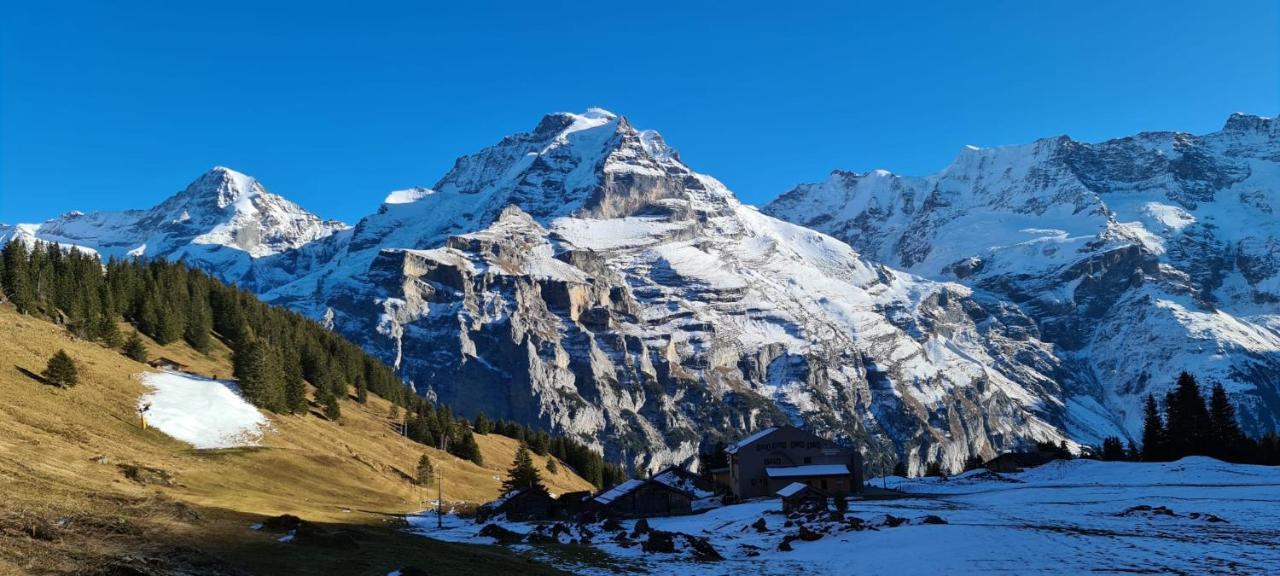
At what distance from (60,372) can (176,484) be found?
23.7 meters

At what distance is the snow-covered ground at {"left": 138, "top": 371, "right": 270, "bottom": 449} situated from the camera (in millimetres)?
81562

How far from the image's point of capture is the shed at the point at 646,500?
9450cm

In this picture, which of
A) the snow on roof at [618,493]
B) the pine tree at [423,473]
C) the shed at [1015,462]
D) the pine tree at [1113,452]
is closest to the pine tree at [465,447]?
the pine tree at [423,473]

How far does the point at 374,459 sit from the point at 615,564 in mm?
69975

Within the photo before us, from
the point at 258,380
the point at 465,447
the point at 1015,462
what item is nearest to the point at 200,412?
the point at 258,380

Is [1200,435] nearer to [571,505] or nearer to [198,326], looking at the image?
[571,505]

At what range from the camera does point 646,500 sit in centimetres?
9531

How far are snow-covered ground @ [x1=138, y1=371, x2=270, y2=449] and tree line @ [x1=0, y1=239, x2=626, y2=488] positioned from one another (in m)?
4.84

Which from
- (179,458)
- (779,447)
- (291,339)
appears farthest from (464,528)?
(291,339)

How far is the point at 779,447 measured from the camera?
11944 centimetres

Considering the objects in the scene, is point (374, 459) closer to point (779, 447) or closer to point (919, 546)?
point (779, 447)

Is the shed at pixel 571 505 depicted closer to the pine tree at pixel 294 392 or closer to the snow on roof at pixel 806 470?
the snow on roof at pixel 806 470

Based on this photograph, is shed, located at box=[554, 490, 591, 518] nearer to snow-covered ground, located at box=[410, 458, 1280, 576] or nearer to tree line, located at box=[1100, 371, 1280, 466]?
snow-covered ground, located at box=[410, 458, 1280, 576]

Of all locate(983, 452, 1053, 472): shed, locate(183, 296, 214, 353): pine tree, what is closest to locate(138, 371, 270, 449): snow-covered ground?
locate(183, 296, 214, 353): pine tree
